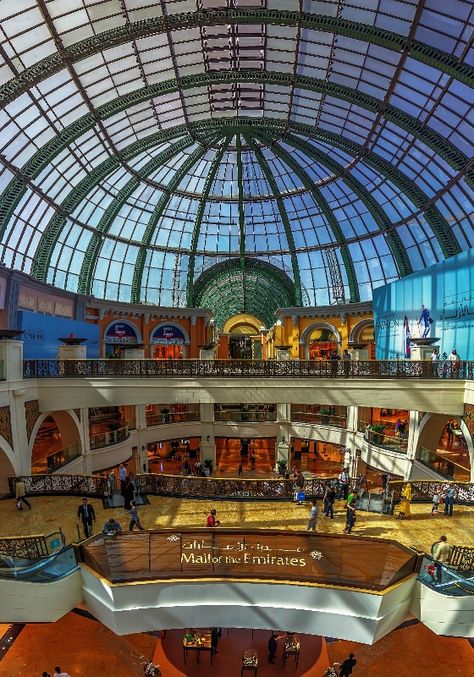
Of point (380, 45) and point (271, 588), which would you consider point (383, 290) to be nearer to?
point (380, 45)

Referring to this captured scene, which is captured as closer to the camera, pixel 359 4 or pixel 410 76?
pixel 359 4

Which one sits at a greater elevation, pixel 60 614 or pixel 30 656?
pixel 60 614

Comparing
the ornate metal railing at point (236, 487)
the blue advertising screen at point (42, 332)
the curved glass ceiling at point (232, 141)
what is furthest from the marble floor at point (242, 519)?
the curved glass ceiling at point (232, 141)

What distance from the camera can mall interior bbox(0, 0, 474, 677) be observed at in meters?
12.1

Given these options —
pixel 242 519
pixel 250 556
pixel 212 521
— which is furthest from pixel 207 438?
pixel 250 556

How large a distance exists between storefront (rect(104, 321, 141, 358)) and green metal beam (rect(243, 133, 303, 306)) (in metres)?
16.1

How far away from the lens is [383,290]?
32.2 meters

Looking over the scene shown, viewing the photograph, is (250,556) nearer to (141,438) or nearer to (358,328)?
(141,438)

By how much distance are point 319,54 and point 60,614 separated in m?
27.9

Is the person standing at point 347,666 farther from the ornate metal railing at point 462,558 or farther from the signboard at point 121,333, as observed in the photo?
the signboard at point 121,333

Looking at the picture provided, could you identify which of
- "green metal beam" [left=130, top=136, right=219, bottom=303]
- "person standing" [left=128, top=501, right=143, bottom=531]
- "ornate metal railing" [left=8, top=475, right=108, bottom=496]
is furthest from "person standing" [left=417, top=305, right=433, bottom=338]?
"green metal beam" [left=130, top=136, right=219, bottom=303]

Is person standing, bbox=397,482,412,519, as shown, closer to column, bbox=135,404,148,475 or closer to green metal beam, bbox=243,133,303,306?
column, bbox=135,404,148,475

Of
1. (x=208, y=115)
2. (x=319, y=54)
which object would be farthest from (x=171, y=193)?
(x=319, y=54)

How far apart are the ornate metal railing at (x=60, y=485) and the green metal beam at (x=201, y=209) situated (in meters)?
28.0
